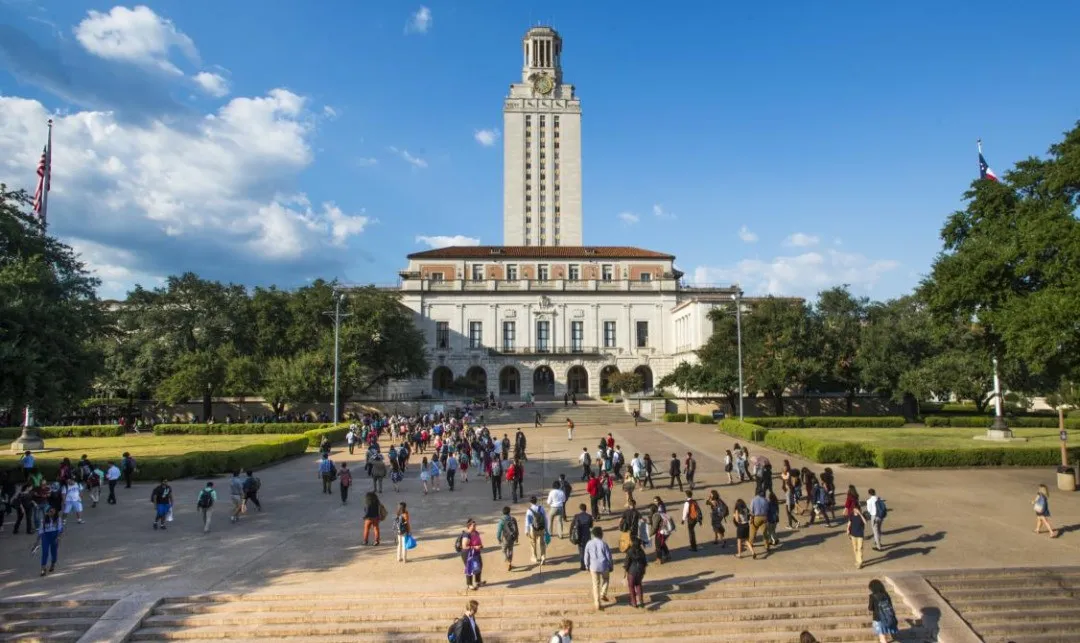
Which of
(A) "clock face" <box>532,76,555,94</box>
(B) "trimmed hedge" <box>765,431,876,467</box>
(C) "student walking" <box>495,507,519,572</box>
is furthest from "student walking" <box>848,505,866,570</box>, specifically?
(A) "clock face" <box>532,76,555,94</box>

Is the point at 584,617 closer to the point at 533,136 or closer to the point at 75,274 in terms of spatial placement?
the point at 75,274

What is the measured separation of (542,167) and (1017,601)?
8543 centimetres

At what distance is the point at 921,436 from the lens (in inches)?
1491

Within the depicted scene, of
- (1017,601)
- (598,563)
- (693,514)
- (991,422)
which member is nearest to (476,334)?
(991,422)

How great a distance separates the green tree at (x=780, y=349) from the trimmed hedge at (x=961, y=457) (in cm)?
2109

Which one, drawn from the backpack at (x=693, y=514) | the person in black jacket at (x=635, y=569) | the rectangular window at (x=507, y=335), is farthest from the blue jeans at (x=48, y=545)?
the rectangular window at (x=507, y=335)

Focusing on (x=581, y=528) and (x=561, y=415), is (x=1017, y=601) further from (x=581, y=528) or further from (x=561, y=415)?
(x=561, y=415)

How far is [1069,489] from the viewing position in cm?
2150

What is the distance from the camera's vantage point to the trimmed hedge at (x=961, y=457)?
25.7m

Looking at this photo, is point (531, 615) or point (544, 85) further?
point (544, 85)

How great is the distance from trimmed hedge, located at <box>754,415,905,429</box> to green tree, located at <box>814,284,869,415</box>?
3.84 m

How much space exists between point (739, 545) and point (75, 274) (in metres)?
35.4

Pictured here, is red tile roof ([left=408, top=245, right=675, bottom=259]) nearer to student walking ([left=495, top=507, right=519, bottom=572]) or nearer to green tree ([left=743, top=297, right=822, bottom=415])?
green tree ([left=743, top=297, right=822, bottom=415])

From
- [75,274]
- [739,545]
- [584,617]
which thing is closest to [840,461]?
[739,545]
